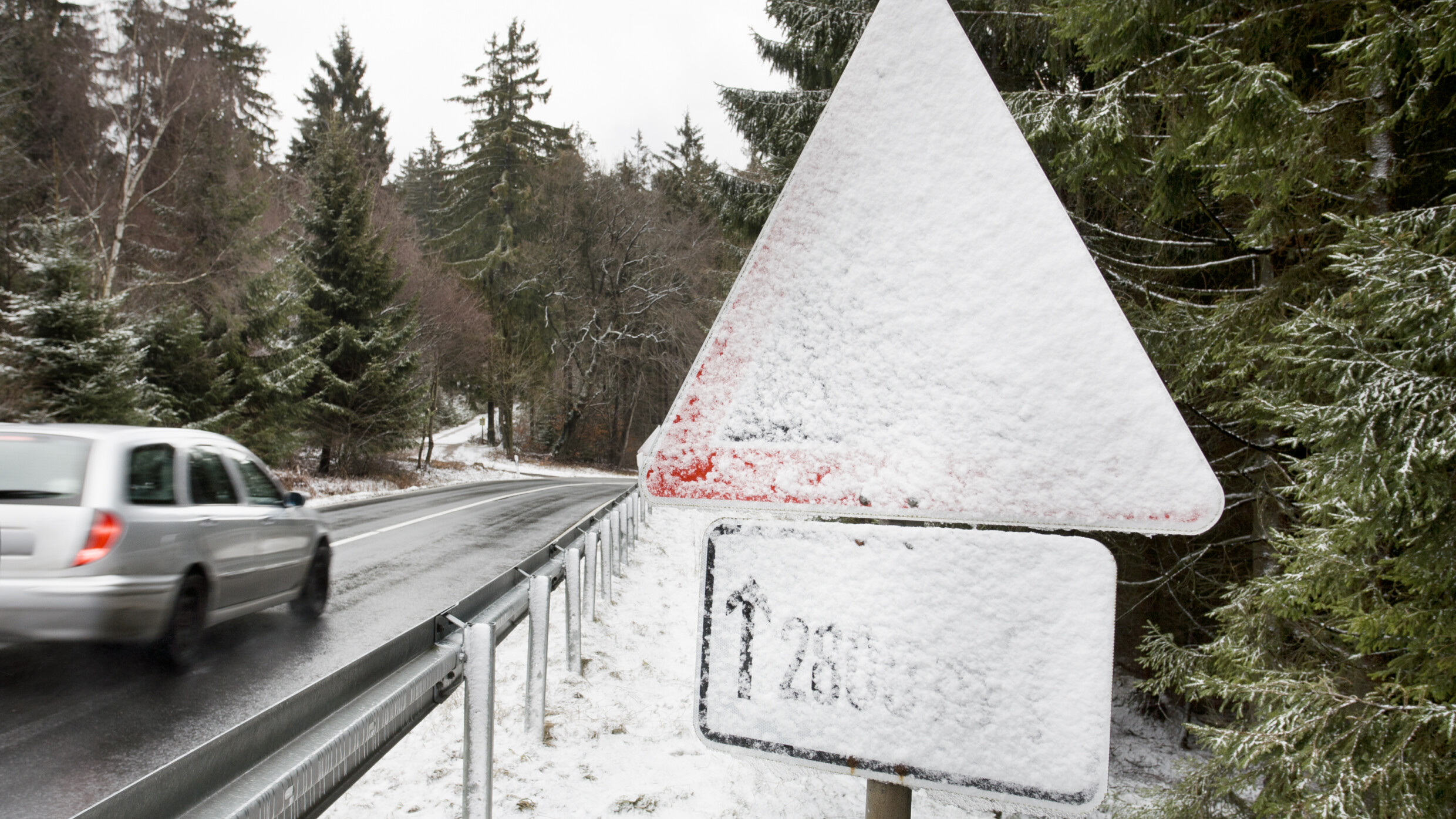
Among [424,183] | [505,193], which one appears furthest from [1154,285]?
[424,183]

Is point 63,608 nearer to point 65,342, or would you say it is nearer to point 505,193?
point 65,342

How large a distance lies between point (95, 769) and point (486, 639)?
217 centimetres

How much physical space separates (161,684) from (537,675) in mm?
2532

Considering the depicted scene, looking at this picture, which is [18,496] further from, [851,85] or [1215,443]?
[1215,443]

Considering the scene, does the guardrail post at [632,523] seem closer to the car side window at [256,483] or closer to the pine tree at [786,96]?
the pine tree at [786,96]

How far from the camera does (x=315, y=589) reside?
6.93m

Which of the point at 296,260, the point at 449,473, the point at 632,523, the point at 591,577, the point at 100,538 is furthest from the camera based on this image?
the point at 449,473

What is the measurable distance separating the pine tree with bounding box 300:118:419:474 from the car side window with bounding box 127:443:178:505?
761 inches

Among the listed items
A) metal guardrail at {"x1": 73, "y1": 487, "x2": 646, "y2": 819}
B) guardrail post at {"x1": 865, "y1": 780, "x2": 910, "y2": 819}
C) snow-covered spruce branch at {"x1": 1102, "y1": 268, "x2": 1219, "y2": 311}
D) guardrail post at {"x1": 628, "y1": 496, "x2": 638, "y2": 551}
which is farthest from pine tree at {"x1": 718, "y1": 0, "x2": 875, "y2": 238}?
guardrail post at {"x1": 865, "y1": 780, "x2": 910, "y2": 819}

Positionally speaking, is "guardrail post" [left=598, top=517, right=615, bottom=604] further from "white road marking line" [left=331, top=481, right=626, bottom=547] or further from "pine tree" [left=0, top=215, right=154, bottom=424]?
"pine tree" [left=0, top=215, right=154, bottom=424]

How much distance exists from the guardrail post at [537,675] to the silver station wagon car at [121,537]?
2.54 metres

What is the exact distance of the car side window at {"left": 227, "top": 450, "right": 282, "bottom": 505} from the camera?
6043 mm

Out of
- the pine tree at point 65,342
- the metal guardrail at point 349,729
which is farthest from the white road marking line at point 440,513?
the metal guardrail at point 349,729

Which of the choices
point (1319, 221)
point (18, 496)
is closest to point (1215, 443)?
point (1319, 221)
